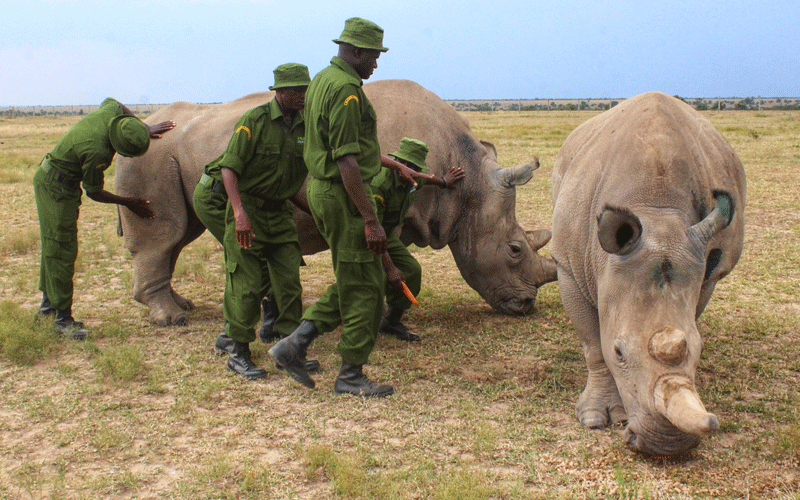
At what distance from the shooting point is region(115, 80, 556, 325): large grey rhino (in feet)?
23.3

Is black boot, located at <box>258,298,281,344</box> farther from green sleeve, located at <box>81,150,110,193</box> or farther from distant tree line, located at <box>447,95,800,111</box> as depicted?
distant tree line, located at <box>447,95,800,111</box>

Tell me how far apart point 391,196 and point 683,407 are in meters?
3.17

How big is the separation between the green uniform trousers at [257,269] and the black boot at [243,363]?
0.29 feet

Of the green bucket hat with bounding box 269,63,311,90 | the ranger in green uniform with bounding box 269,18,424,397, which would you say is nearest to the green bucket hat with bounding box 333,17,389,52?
the ranger in green uniform with bounding box 269,18,424,397

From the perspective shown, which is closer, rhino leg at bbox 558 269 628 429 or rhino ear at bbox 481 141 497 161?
rhino leg at bbox 558 269 628 429

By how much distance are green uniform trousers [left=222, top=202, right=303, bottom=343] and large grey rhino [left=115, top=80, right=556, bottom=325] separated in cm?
96

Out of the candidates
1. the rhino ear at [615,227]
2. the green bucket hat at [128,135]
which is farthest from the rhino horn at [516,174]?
the green bucket hat at [128,135]

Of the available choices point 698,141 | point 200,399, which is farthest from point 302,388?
point 698,141

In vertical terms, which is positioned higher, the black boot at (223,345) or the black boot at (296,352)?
the black boot at (296,352)

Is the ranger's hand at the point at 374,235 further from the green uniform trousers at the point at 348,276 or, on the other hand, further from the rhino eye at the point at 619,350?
the rhino eye at the point at 619,350

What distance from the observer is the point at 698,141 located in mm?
5020

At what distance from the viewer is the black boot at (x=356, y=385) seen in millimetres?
5391

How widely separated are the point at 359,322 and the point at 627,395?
192 cm

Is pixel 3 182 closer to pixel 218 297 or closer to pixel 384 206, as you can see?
pixel 218 297
